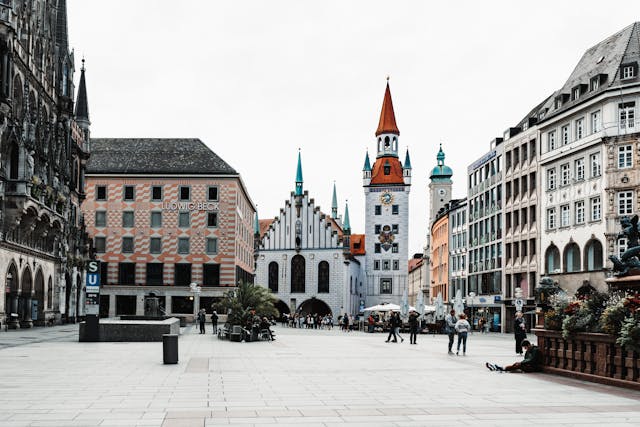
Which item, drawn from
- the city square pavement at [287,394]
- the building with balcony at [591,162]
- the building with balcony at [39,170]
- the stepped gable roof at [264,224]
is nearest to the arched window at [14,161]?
the building with balcony at [39,170]

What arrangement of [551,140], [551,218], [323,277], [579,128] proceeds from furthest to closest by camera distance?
[323,277] → [551,140] → [551,218] → [579,128]

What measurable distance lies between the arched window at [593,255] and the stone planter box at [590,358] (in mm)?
32930

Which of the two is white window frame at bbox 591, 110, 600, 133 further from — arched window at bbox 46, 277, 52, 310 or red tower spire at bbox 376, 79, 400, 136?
red tower spire at bbox 376, 79, 400, 136

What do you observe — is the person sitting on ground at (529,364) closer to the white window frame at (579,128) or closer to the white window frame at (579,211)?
the white window frame at (579,211)

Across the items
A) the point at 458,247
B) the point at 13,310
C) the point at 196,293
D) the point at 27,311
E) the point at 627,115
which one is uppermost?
the point at 627,115

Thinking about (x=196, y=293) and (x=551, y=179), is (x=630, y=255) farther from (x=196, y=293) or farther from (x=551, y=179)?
(x=551, y=179)

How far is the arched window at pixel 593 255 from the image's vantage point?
52.6 m

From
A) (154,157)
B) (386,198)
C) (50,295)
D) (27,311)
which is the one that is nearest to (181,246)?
(154,157)

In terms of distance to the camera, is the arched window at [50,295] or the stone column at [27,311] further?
the arched window at [50,295]

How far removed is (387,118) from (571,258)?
77996mm

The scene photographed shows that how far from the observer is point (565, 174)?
57938 millimetres

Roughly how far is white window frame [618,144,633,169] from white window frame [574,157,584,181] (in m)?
4.00

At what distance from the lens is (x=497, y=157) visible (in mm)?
71500

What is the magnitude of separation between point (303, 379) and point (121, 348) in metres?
12.9
